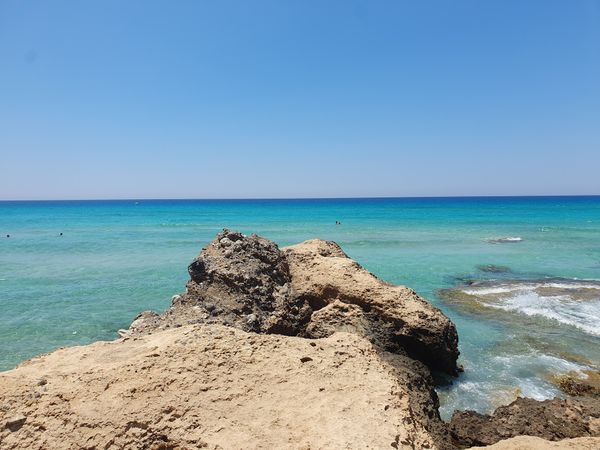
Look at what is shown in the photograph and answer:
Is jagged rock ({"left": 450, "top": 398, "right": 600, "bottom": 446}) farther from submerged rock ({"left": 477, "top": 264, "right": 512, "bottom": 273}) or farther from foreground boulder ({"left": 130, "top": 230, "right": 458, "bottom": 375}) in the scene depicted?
submerged rock ({"left": 477, "top": 264, "right": 512, "bottom": 273})

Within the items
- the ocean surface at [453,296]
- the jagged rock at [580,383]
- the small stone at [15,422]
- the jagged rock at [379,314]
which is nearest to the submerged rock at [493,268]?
the ocean surface at [453,296]

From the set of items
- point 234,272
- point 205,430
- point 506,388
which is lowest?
point 506,388

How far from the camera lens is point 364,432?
335 centimetres

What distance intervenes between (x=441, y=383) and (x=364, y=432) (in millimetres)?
4938

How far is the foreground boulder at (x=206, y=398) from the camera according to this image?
3348 mm

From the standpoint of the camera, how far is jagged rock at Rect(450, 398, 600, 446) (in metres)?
5.28

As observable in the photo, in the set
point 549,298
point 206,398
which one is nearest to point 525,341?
point 549,298

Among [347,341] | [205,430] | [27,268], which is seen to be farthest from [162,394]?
[27,268]

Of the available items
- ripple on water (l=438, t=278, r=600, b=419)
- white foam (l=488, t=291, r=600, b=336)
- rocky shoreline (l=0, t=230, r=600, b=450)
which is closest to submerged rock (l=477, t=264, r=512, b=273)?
ripple on water (l=438, t=278, r=600, b=419)

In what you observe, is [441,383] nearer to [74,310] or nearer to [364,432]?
[364,432]

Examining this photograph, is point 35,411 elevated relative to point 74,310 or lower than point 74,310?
elevated

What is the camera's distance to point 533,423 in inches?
215

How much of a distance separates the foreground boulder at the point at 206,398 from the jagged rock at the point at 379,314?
2623 mm

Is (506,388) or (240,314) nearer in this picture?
(240,314)
